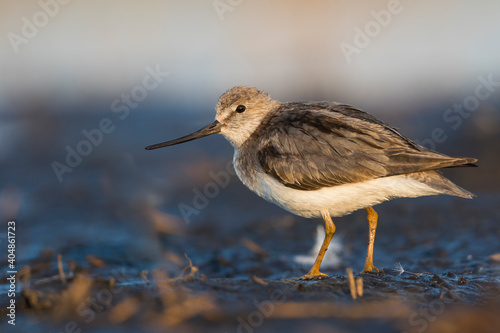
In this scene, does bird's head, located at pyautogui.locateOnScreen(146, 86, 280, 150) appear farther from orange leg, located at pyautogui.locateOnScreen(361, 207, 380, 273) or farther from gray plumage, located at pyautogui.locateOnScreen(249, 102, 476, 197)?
orange leg, located at pyautogui.locateOnScreen(361, 207, 380, 273)

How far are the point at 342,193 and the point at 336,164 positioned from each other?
1.02 ft

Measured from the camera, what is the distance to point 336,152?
19.3ft

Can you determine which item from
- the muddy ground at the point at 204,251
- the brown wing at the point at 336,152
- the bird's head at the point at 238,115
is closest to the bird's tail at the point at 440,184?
the brown wing at the point at 336,152

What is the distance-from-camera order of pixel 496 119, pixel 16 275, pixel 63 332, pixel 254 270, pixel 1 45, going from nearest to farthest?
pixel 63 332, pixel 16 275, pixel 254 270, pixel 496 119, pixel 1 45

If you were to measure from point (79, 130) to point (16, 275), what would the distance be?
7.90m

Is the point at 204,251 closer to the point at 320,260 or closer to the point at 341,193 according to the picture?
the point at 320,260

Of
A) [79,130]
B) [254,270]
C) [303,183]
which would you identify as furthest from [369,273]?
[79,130]

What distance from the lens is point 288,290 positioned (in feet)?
16.6

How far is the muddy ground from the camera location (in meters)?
4.57

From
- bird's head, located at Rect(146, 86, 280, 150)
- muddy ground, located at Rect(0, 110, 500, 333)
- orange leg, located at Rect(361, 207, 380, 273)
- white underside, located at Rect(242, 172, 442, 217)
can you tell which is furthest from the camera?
bird's head, located at Rect(146, 86, 280, 150)

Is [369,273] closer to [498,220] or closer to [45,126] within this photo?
[498,220]

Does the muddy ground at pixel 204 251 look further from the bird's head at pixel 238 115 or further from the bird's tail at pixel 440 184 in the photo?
the bird's head at pixel 238 115

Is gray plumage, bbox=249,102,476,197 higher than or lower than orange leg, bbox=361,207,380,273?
higher

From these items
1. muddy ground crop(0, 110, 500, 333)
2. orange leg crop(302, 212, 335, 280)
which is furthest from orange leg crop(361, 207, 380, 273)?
orange leg crop(302, 212, 335, 280)
